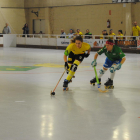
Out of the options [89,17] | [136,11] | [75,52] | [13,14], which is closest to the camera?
[75,52]

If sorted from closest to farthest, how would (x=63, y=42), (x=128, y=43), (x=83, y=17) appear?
(x=128, y=43)
(x=63, y=42)
(x=83, y=17)

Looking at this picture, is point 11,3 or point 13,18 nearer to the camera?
point 11,3

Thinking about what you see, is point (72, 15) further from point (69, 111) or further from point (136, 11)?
point (69, 111)

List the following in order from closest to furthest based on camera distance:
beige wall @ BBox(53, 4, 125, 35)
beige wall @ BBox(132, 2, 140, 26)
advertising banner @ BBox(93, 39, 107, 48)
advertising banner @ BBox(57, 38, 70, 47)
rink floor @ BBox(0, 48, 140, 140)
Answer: rink floor @ BBox(0, 48, 140, 140)
advertising banner @ BBox(93, 39, 107, 48)
advertising banner @ BBox(57, 38, 70, 47)
beige wall @ BBox(132, 2, 140, 26)
beige wall @ BBox(53, 4, 125, 35)

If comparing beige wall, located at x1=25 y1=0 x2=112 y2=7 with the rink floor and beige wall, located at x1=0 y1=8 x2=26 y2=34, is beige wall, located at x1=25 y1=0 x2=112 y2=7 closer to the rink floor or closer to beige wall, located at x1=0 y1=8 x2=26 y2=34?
beige wall, located at x1=0 y1=8 x2=26 y2=34

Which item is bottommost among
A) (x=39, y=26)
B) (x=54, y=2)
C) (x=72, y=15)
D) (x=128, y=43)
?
(x=128, y=43)

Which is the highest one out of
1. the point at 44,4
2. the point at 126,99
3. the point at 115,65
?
the point at 44,4

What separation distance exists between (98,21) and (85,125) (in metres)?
26.8

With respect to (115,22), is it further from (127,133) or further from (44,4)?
(127,133)

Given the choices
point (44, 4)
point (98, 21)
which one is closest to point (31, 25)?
point (44, 4)

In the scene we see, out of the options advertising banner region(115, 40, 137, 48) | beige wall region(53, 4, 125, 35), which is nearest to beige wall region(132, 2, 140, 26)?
beige wall region(53, 4, 125, 35)

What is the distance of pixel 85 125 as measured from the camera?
5156 mm

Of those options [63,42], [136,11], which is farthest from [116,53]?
[136,11]

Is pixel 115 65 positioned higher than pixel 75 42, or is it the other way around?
pixel 75 42
